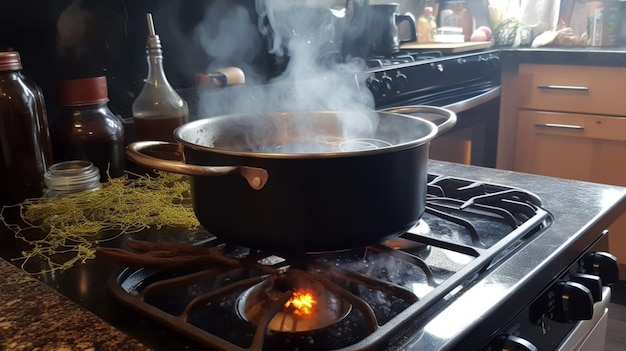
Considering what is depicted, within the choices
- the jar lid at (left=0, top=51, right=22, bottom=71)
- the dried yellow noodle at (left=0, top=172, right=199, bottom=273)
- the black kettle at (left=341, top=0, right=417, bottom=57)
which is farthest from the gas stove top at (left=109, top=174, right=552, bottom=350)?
the black kettle at (left=341, top=0, right=417, bottom=57)

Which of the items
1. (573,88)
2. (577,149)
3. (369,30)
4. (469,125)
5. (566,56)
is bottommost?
(577,149)

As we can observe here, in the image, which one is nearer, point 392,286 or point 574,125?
point 392,286

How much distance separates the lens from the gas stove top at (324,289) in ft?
1.71

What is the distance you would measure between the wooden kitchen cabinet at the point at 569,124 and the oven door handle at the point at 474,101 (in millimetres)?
129

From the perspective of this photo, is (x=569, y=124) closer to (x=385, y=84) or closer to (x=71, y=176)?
(x=385, y=84)

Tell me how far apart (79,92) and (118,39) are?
0.83 feet

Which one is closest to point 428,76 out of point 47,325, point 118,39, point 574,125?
point 574,125

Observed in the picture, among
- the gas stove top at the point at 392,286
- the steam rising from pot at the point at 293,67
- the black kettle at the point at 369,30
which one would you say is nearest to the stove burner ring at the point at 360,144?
the steam rising from pot at the point at 293,67

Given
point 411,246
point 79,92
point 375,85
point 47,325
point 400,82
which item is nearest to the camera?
point 47,325

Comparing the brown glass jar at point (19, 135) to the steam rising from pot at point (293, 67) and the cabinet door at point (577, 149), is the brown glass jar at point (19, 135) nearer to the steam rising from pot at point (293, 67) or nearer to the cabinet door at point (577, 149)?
the steam rising from pot at point (293, 67)

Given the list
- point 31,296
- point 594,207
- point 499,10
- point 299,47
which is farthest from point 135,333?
point 499,10

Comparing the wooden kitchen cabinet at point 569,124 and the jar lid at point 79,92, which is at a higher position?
the jar lid at point 79,92

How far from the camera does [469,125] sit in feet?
6.78

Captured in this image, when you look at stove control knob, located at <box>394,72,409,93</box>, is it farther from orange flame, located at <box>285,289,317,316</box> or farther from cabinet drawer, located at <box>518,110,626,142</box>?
orange flame, located at <box>285,289,317,316</box>
